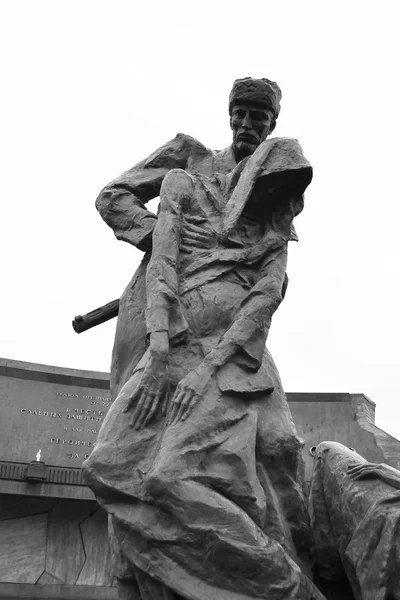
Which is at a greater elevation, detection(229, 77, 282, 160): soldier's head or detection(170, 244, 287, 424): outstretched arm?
detection(229, 77, 282, 160): soldier's head

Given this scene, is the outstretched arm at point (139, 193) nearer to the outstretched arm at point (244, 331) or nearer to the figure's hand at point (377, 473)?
the outstretched arm at point (244, 331)

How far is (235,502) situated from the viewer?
91.7 inches

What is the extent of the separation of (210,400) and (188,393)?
83mm

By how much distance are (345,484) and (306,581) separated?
17.2 inches

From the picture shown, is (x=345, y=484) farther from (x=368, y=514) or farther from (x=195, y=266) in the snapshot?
(x=195, y=266)

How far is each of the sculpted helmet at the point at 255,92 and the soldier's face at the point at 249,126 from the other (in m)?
0.03

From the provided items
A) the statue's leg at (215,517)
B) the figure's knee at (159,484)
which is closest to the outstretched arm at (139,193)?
the statue's leg at (215,517)

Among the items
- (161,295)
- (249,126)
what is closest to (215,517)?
(161,295)

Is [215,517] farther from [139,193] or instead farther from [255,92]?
[255,92]

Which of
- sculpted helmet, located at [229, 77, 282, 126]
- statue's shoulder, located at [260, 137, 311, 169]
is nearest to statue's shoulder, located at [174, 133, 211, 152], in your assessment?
sculpted helmet, located at [229, 77, 282, 126]

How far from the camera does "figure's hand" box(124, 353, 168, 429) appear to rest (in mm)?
2477

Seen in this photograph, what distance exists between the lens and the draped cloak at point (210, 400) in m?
2.21

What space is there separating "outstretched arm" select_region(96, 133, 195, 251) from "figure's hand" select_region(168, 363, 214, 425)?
30.4 inches

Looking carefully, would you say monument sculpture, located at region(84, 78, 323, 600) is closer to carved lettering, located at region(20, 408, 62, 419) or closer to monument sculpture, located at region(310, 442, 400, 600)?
monument sculpture, located at region(310, 442, 400, 600)
